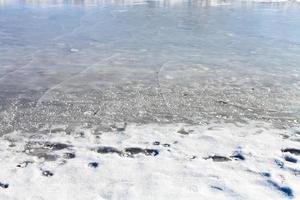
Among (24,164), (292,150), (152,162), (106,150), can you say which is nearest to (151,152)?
(152,162)

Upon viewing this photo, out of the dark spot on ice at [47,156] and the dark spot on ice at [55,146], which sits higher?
the dark spot on ice at [55,146]

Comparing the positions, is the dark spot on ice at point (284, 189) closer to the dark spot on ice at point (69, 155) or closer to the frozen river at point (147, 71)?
the frozen river at point (147, 71)

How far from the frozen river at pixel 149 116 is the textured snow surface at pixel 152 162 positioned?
0.6 inches

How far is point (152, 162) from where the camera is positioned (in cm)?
561

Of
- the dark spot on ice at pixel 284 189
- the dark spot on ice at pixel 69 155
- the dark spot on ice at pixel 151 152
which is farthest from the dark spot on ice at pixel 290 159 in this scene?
the dark spot on ice at pixel 69 155

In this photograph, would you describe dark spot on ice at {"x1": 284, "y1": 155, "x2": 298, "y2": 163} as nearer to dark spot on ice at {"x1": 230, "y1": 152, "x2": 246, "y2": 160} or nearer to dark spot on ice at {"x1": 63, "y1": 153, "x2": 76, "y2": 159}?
dark spot on ice at {"x1": 230, "y1": 152, "x2": 246, "y2": 160}

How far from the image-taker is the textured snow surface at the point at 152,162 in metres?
4.89

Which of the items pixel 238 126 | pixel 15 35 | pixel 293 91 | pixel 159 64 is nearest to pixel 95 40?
pixel 15 35

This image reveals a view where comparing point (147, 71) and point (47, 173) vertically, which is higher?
point (147, 71)

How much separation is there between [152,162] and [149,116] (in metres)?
1.89

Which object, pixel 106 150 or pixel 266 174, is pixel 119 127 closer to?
pixel 106 150

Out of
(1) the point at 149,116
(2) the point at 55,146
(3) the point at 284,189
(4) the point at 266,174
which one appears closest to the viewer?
(3) the point at 284,189

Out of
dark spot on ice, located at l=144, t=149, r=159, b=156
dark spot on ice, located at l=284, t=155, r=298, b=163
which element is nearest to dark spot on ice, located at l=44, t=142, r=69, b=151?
dark spot on ice, located at l=144, t=149, r=159, b=156

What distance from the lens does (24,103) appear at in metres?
8.04
